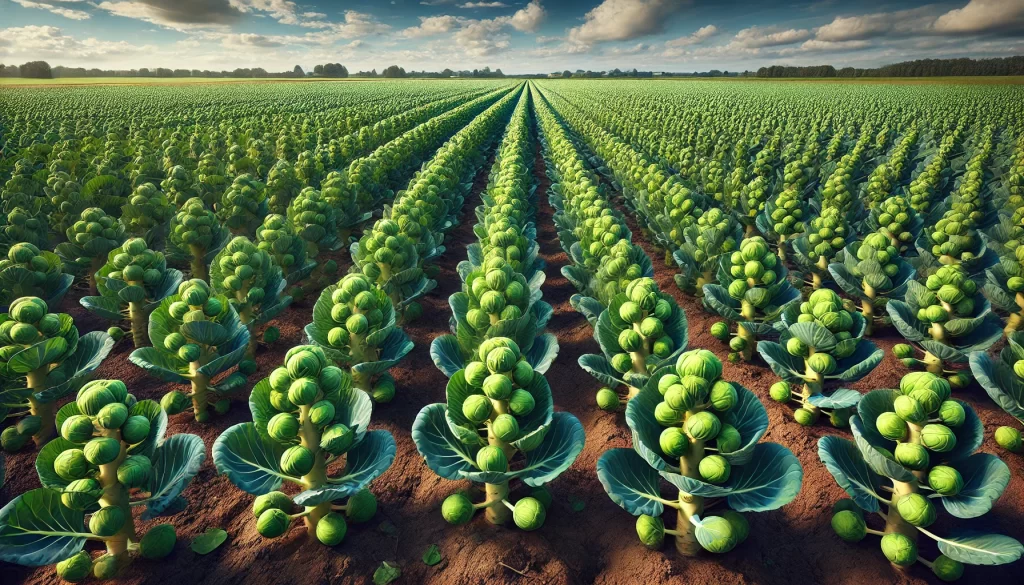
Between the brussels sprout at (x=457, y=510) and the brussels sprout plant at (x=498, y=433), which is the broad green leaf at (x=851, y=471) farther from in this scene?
the brussels sprout at (x=457, y=510)

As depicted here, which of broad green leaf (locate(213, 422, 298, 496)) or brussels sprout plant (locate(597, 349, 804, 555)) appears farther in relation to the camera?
broad green leaf (locate(213, 422, 298, 496))

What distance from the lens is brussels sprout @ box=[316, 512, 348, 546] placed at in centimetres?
322

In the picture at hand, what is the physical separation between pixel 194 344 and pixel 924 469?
568 centimetres

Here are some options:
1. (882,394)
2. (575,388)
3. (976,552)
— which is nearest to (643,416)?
(882,394)

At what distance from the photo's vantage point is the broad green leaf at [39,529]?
8.58 feet

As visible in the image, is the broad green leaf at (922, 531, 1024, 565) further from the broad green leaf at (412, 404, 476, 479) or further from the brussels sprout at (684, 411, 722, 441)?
the broad green leaf at (412, 404, 476, 479)

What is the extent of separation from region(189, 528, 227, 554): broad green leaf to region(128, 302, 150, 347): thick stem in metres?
2.86

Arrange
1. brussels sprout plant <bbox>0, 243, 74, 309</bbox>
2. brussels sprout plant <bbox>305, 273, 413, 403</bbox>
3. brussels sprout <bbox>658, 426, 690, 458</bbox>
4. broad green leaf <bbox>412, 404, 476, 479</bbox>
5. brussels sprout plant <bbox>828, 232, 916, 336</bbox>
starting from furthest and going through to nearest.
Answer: brussels sprout plant <bbox>828, 232, 916, 336</bbox>, brussels sprout plant <bbox>0, 243, 74, 309</bbox>, brussels sprout plant <bbox>305, 273, 413, 403</bbox>, broad green leaf <bbox>412, 404, 476, 479</bbox>, brussels sprout <bbox>658, 426, 690, 458</bbox>

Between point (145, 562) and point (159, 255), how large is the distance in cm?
349

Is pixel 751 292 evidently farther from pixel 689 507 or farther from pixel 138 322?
pixel 138 322

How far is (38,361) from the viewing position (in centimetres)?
379

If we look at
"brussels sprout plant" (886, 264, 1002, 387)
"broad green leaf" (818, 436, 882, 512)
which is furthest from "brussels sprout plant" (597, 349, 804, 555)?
"brussels sprout plant" (886, 264, 1002, 387)

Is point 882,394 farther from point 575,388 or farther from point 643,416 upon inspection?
point 575,388

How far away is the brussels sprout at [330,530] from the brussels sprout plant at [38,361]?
2.52 m
